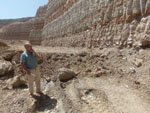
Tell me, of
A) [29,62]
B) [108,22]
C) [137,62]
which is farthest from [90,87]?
[108,22]

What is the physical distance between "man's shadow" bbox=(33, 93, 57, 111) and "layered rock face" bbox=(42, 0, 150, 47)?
13.9 feet

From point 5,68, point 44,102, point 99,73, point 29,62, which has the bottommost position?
point 44,102

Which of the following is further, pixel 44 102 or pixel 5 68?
pixel 5 68

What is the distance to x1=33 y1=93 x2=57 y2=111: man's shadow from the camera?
4.69 meters

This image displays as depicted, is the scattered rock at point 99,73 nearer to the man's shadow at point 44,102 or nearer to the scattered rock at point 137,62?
the scattered rock at point 137,62

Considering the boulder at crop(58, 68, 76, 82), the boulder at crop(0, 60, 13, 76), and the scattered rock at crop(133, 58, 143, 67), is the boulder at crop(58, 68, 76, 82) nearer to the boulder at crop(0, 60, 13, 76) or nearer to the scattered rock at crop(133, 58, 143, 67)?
the boulder at crop(0, 60, 13, 76)

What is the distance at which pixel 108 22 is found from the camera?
9.73m

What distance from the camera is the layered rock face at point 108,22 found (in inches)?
299

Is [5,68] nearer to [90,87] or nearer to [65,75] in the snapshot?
[65,75]

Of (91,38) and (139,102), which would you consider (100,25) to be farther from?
(139,102)

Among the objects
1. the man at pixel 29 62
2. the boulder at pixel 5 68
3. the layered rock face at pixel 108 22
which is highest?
the layered rock face at pixel 108 22

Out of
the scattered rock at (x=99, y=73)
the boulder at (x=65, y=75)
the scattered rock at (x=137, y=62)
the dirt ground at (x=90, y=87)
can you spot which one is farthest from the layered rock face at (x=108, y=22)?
the boulder at (x=65, y=75)

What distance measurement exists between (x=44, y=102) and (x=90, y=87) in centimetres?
138

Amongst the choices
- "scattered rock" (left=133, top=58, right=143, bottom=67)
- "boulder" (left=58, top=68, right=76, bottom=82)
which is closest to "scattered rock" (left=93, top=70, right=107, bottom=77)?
"boulder" (left=58, top=68, right=76, bottom=82)
